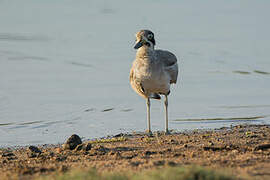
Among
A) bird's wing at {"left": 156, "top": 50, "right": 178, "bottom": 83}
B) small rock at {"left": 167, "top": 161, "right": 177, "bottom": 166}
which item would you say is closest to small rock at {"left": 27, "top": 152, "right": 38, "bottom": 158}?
small rock at {"left": 167, "top": 161, "right": 177, "bottom": 166}

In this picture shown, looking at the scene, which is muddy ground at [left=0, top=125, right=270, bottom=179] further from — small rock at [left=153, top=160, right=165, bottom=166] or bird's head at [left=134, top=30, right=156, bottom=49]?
bird's head at [left=134, top=30, right=156, bottom=49]

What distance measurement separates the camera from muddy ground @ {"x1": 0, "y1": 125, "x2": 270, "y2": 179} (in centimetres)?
693

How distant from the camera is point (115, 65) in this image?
55.3 feet

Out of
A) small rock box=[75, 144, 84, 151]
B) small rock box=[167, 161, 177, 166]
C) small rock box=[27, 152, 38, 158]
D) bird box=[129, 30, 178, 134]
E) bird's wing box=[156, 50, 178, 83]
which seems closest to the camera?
small rock box=[167, 161, 177, 166]

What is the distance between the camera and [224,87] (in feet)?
48.7

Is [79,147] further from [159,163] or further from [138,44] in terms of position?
[138,44]

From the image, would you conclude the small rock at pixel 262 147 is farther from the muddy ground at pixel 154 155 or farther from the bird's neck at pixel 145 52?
the bird's neck at pixel 145 52

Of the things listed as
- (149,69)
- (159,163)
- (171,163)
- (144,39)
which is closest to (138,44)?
(144,39)

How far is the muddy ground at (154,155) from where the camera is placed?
693 centimetres

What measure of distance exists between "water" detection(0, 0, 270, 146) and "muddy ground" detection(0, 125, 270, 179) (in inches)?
66.5

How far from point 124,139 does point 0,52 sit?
31.1ft

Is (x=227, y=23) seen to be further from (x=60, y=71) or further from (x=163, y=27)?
(x=60, y=71)

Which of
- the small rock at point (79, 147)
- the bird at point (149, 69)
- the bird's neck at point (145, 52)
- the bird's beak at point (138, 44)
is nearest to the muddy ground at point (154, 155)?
the small rock at point (79, 147)

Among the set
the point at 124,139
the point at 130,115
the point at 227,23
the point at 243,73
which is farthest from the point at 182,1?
the point at 124,139
